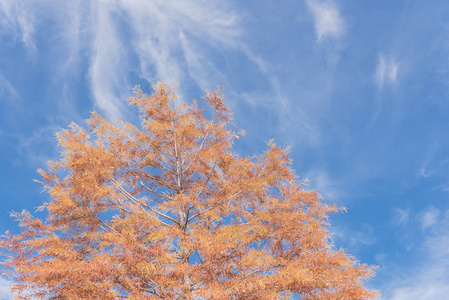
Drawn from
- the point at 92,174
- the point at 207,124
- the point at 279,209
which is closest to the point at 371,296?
the point at 279,209

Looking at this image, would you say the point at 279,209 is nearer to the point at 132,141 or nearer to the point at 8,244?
the point at 132,141

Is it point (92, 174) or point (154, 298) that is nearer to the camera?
point (154, 298)

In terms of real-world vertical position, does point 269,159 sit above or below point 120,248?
above

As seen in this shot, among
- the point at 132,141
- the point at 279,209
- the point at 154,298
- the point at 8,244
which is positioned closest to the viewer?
the point at 154,298

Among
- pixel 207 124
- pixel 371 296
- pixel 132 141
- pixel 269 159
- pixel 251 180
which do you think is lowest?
pixel 371 296

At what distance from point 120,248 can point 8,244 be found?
3329 millimetres

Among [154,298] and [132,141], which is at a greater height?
[132,141]

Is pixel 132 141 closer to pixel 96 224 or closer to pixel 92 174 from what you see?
pixel 92 174

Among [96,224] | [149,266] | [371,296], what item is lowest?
[371,296]

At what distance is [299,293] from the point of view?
705 centimetres

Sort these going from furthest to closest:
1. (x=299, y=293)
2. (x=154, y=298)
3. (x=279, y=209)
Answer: (x=279, y=209) < (x=299, y=293) < (x=154, y=298)

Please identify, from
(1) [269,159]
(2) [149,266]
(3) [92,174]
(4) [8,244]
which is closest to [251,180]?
(1) [269,159]

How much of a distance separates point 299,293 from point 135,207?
4.35 metres

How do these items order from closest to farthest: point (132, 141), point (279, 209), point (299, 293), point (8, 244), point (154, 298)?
1. point (154, 298)
2. point (299, 293)
3. point (8, 244)
4. point (279, 209)
5. point (132, 141)
